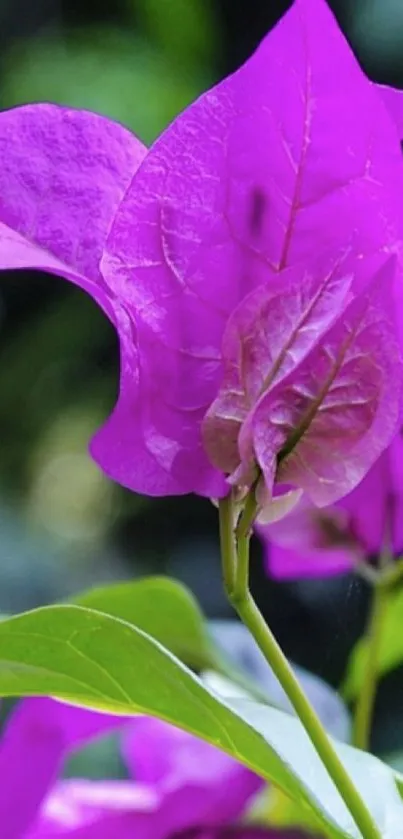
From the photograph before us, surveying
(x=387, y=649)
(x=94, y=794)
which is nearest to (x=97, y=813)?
(x=94, y=794)

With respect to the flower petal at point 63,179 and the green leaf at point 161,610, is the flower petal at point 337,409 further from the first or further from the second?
the green leaf at point 161,610

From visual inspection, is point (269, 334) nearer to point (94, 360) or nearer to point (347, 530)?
point (347, 530)

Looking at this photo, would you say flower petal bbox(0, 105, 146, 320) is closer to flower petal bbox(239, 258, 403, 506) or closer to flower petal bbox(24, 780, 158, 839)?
flower petal bbox(239, 258, 403, 506)

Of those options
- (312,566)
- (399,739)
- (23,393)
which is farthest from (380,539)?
(23,393)

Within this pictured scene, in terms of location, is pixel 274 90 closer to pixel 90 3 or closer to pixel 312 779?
pixel 312 779

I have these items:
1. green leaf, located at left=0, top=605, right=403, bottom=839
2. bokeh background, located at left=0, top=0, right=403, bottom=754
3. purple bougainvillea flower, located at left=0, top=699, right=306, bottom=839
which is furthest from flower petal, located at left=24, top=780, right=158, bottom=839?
bokeh background, located at left=0, top=0, right=403, bottom=754

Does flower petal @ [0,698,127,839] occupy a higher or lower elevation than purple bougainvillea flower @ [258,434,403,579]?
lower
